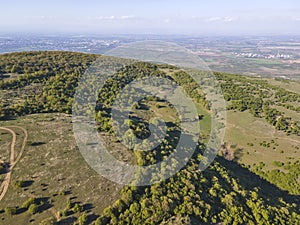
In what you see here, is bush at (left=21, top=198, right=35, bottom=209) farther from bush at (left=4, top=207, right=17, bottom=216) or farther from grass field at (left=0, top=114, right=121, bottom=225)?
bush at (left=4, top=207, right=17, bottom=216)

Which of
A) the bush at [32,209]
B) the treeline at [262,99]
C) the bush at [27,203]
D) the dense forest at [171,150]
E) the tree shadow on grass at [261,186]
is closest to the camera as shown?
the bush at [32,209]

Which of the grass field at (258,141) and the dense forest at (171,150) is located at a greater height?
the dense forest at (171,150)

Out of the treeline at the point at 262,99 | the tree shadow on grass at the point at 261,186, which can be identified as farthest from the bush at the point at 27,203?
the treeline at the point at 262,99

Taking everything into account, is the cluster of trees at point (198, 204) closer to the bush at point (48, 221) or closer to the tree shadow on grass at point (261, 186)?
the tree shadow on grass at point (261, 186)

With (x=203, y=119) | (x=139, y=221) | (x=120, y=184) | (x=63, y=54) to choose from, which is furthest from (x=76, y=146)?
(x=63, y=54)

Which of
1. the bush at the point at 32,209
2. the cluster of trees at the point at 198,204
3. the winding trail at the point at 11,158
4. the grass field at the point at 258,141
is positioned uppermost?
the winding trail at the point at 11,158

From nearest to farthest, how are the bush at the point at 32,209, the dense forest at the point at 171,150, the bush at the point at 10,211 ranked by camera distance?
the bush at the point at 10,211, the bush at the point at 32,209, the dense forest at the point at 171,150

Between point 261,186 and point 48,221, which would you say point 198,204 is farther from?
point 261,186

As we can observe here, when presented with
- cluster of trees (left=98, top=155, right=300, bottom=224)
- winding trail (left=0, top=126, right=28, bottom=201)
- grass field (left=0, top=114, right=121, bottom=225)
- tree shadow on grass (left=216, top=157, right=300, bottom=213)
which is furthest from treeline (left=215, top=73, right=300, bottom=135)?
winding trail (left=0, top=126, right=28, bottom=201)

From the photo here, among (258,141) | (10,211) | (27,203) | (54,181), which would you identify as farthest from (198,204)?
(258,141)
